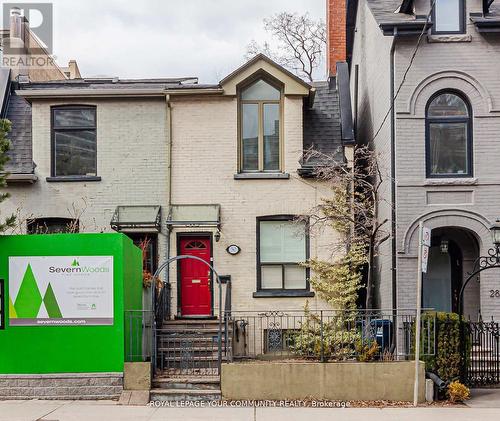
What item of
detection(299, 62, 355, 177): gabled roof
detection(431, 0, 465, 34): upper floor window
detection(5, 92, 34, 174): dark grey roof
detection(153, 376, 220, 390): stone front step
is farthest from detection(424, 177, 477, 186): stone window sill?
detection(5, 92, 34, 174): dark grey roof

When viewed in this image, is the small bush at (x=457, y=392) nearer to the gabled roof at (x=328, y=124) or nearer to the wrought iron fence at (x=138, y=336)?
the wrought iron fence at (x=138, y=336)

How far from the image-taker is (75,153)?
19.1 meters

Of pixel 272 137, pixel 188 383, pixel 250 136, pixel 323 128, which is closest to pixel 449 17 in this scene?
pixel 323 128

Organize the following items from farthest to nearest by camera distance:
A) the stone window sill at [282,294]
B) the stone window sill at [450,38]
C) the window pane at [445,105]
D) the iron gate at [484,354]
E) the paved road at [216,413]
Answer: the stone window sill at [282,294] < the window pane at [445,105] < the stone window sill at [450,38] < the iron gate at [484,354] < the paved road at [216,413]

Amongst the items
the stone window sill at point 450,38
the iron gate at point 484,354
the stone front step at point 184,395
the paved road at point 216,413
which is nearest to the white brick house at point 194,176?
the stone window sill at point 450,38

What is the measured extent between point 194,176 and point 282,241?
2618mm

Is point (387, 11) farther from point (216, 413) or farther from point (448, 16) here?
point (216, 413)

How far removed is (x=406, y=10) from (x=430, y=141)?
2.98 meters

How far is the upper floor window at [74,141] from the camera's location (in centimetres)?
1903

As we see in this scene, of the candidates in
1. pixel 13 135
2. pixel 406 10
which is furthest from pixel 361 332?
pixel 13 135

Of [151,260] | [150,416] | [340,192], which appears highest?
[340,192]

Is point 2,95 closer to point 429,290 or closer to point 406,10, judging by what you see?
point 406,10

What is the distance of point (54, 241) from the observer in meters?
14.1

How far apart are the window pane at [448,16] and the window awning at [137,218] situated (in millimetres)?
7677
